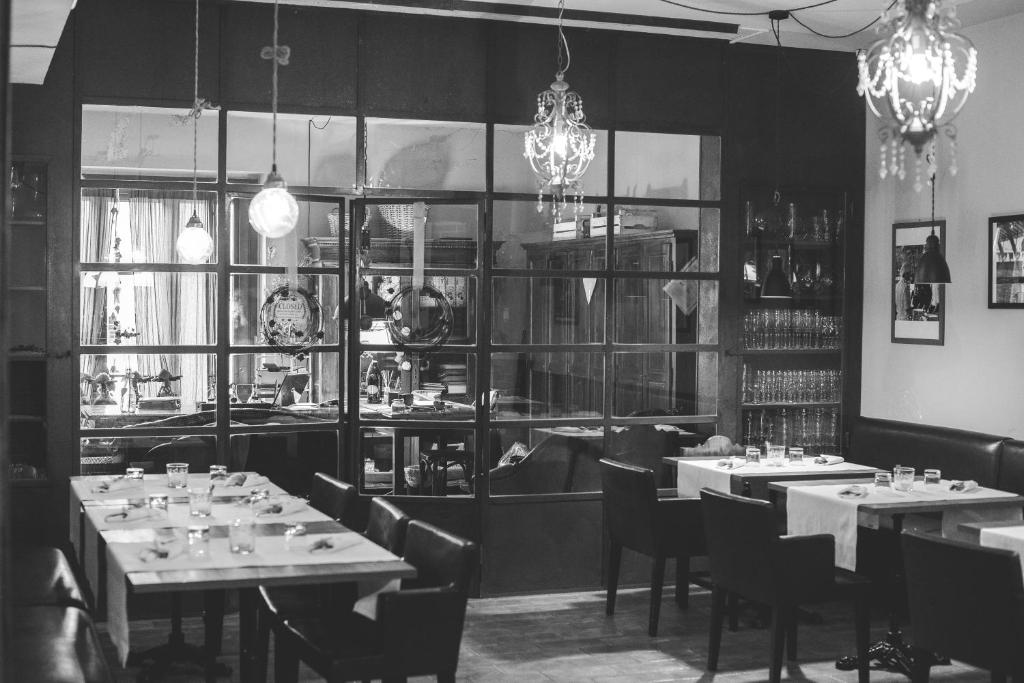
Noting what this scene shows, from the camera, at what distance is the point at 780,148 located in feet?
24.4

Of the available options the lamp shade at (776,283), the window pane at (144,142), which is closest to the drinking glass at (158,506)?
the window pane at (144,142)

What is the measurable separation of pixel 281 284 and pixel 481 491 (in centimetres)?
169

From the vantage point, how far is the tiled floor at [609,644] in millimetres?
5297

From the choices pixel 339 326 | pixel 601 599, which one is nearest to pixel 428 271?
pixel 339 326

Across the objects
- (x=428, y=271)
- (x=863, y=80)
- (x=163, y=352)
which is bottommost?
(x=163, y=352)

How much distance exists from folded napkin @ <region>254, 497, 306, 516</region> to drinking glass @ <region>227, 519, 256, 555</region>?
0.55 feet

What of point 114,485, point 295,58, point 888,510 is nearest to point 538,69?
point 295,58

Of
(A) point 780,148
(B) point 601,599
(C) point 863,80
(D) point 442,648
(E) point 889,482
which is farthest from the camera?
(A) point 780,148

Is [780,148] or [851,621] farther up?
[780,148]

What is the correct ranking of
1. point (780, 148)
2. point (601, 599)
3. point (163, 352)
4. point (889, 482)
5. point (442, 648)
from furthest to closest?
point (780, 148) → point (601, 599) → point (163, 352) → point (889, 482) → point (442, 648)

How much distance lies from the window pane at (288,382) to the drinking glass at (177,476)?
95 centimetres

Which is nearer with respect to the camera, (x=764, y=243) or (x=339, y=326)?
(x=339, y=326)

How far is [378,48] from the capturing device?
262 inches

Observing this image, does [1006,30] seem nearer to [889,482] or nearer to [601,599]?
[889,482]
